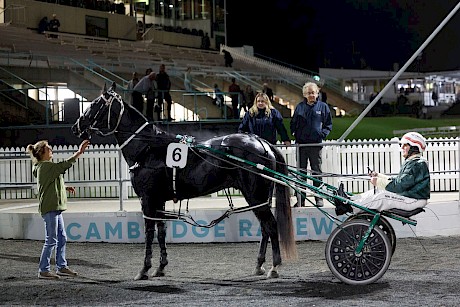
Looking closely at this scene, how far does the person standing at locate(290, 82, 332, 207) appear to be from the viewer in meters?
12.9

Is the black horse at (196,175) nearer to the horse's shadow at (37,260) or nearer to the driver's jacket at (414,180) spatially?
the horse's shadow at (37,260)

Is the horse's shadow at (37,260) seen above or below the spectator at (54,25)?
below

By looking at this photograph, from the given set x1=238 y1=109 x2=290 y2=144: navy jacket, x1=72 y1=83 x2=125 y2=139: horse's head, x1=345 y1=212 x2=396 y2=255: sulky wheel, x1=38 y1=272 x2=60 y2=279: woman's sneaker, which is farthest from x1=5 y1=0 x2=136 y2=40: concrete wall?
x1=345 y1=212 x2=396 y2=255: sulky wheel

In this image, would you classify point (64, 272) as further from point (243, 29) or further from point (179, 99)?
point (243, 29)

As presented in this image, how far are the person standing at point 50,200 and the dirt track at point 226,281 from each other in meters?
0.26

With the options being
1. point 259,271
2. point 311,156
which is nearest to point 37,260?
point 259,271

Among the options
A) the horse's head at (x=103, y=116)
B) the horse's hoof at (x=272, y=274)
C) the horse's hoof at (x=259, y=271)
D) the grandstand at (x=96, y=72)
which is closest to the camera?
the horse's hoof at (x=272, y=274)

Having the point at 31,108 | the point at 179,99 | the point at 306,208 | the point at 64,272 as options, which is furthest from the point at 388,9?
the point at 64,272

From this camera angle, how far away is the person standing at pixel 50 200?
10.3 metres

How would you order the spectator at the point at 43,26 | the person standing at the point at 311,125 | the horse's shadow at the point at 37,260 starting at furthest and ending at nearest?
the spectator at the point at 43,26
the person standing at the point at 311,125
the horse's shadow at the point at 37,260

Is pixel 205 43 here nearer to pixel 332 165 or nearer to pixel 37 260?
pixel 332 165

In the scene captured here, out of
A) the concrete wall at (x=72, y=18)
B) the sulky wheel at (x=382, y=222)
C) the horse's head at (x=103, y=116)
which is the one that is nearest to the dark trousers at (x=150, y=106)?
the horse's head at (x=103, y=116)

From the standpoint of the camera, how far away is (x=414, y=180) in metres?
9.27

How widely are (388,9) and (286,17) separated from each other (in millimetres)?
10817
